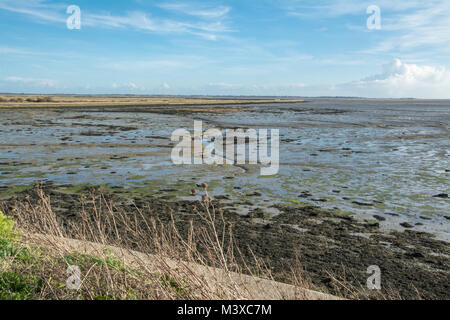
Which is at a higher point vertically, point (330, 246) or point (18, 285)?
point (18, 285)

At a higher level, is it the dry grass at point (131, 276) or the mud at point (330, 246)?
the dry grass at point (131, 276)

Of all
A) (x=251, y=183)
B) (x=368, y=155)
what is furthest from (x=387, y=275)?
(x=368, y=155)

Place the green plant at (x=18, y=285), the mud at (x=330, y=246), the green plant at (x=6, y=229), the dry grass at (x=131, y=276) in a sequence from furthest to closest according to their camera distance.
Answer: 1. the mud at (x=330, y=246)
2. the green plant at (x=6, y=229)
3. the green plant at (x=18, y=285)
4. the dry grass at (x=131, y=276)

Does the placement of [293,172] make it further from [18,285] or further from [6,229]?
[18,285]

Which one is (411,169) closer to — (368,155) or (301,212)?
(368,155)

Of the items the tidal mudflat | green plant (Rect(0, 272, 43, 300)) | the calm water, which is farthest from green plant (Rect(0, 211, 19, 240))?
the calm water

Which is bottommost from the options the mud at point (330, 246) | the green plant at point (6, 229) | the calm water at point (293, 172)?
the mud at point (330, 246)

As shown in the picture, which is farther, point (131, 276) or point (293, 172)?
point (293, 172)

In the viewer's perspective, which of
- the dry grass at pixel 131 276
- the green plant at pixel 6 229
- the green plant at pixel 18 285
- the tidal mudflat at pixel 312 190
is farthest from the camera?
the tidal mudflat at pixel 312 190

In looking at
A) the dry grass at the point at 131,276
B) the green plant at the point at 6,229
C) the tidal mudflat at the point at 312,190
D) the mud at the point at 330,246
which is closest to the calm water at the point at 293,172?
the tidal mudflat at the point at 312,190

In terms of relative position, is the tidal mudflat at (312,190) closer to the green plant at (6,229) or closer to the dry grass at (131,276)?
the dry grass at (131,276)

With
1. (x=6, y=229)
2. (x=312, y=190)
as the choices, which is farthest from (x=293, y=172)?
(x=6, y=229)

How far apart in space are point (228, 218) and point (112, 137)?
21.5 metres

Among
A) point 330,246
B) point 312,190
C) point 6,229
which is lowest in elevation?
point 330,246
